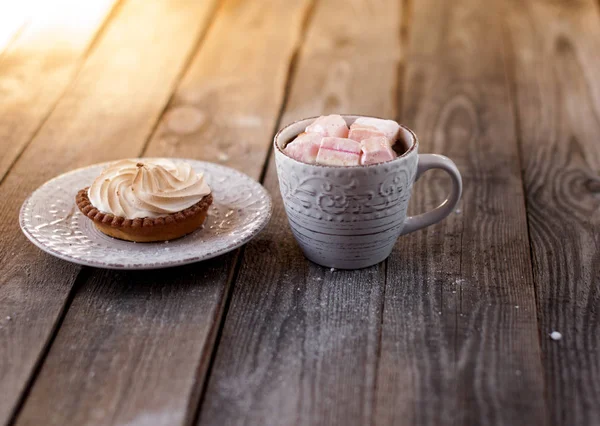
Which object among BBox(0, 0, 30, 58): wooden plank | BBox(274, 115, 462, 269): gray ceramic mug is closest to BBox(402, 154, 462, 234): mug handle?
BBox(274, 115, 462, 269): gray ceramic mug

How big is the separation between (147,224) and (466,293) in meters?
0.50

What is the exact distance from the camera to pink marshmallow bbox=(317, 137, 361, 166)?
3.55ft

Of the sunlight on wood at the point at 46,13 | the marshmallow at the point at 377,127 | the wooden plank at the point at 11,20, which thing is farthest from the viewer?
the sunlight on wood at the point at 46,13

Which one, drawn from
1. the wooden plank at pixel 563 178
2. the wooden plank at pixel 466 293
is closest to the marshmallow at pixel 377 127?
the wooden plank at pixel 466 293

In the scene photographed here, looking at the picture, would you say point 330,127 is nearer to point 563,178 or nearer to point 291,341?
point 291,341

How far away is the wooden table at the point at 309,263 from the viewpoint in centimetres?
93

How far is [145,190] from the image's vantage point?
3.91 ft

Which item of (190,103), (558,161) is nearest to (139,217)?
(190,103)

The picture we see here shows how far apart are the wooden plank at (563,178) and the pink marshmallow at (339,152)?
13.8 inches

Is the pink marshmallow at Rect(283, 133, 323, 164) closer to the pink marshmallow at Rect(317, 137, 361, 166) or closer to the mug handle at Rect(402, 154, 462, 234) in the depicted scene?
the pink marshmallow at Rect(317, 137, 361, 166)

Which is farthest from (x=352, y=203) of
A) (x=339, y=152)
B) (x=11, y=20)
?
(x=11, y=20)

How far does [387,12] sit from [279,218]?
1476 millimetres

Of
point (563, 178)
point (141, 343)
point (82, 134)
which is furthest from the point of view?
point (82, 134)

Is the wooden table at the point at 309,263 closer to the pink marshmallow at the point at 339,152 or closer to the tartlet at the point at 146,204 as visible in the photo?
the tartlet at the point at 146,204
